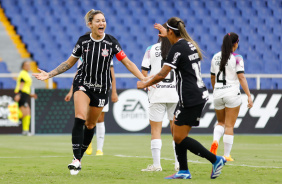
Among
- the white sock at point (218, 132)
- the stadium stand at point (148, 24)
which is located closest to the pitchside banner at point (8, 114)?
the stadium stand at point (148, 24)

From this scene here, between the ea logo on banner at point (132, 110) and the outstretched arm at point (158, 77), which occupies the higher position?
the outstretched arm at point (158, 77)

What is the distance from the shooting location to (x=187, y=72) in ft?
20.0

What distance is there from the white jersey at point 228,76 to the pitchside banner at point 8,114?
892cm

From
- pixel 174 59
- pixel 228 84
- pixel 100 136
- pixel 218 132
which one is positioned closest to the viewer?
pixel 174 59

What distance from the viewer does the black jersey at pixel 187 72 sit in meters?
6.04

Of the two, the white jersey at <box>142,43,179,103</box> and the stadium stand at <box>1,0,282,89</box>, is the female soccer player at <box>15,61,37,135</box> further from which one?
the white jersey at <box>142,43,179,103</box>

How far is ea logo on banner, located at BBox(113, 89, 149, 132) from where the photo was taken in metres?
16.8

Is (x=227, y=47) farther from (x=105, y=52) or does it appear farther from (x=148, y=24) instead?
(x=148, y=24)

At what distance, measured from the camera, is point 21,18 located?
19.0m

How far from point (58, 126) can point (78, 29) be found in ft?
13.4

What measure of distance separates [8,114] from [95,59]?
1029 cm

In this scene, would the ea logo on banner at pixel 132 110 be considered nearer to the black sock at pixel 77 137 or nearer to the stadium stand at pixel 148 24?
the stadium stand at pixel 148 24

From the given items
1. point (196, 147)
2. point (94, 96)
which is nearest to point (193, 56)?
point (196, 147)

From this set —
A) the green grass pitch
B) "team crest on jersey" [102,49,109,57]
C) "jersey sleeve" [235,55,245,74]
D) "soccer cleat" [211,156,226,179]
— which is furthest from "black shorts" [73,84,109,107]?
"jersey sleeve" [235,55,245,74]
